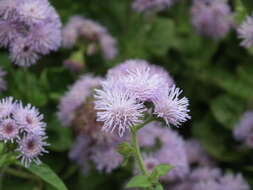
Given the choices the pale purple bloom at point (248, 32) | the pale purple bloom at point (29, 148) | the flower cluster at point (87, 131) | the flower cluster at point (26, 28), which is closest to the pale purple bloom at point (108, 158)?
the flower cluster at point (87, 131)

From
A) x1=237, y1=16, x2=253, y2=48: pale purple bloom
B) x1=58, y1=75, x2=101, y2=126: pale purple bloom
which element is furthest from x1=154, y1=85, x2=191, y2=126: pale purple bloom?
x1=58, y1=75, x2=101, y2=126: pale purple bloom

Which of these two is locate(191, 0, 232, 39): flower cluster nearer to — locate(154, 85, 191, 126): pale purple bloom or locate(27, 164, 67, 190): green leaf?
locate(154, 85, 191, 126): pale purple bloom

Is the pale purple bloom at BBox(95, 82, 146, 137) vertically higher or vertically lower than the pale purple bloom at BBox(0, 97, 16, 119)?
lower

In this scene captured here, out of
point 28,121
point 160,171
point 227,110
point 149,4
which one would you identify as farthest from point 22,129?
point 227,110

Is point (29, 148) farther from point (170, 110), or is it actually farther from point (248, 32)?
point (248, 32)

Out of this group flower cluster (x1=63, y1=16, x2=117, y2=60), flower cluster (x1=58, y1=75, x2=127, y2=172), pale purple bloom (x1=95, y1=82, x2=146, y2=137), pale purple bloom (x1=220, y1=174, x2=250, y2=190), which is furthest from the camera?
flower cluster (x1=63, y1=16, x2=117, y2=60)

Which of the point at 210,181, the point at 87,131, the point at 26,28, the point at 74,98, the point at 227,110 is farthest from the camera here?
the point at 227,110
